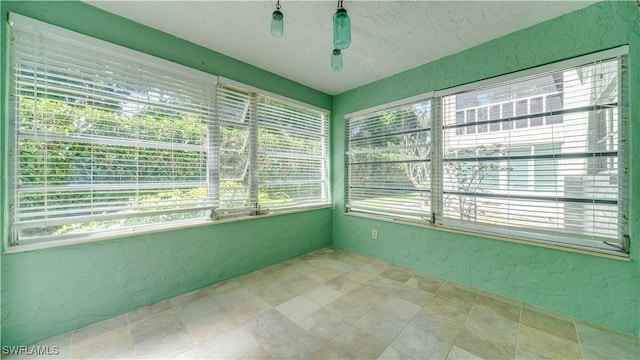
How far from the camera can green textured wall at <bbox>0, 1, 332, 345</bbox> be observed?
151cm

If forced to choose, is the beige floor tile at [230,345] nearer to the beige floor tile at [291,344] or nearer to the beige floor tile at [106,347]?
the beige floor tile at [291,344]

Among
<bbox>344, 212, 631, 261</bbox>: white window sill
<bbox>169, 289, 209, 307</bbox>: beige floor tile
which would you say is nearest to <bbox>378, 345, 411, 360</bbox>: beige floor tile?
<bbox>344, 212, 631, 261</bbox>: white window sill

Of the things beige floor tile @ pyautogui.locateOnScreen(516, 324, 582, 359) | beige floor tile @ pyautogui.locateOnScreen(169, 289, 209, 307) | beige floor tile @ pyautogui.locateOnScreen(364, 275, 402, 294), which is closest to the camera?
beige floor tile @ pyautogui.locateOnScreen(516, 324, 582, 359)

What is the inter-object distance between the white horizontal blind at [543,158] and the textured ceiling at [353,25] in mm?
524

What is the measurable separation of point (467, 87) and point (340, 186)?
2.02 metres

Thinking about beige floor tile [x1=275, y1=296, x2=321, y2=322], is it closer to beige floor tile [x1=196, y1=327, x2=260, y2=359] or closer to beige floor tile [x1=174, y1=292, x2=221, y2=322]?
beige floor tile [x1=196, y1=327, x2=260, y2=359]

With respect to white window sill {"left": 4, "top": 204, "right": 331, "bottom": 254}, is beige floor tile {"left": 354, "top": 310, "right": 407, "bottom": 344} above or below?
below

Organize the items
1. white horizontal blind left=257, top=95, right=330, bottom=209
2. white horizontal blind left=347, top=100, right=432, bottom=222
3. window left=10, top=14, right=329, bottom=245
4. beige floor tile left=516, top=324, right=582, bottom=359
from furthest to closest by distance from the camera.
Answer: white horizontal blind left=257, top=95, right=330, bottom=209 → white horizontal blind left=347, top=100, right=432, bottom=222 → window left=10, top=14, right=329, bottom=245 → beige floor tile left=516, top=324, right=582, bottom=359

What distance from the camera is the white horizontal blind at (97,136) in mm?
1534

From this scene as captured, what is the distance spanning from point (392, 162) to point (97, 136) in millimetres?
2952

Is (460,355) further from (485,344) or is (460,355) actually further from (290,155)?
(290,155)

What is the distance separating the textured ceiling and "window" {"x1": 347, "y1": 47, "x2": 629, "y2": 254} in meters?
0.46

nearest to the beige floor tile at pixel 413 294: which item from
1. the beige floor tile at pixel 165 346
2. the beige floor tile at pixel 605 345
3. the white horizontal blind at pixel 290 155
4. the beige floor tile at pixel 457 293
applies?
the beige floor tile at pixel 457 293

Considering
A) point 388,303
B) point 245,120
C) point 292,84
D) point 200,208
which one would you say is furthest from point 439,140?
point 200,208
